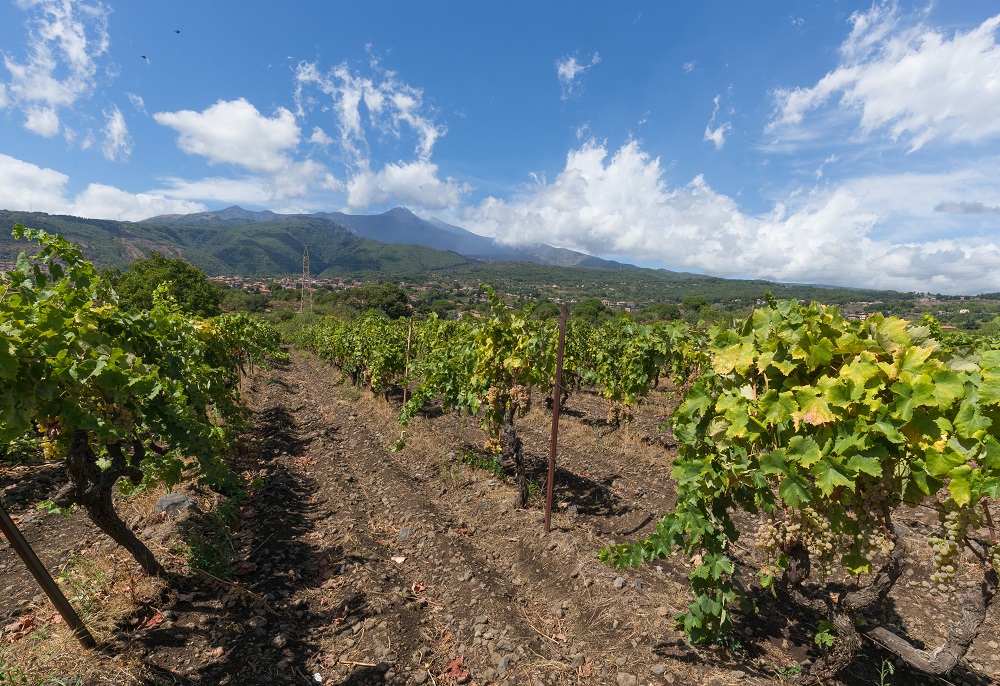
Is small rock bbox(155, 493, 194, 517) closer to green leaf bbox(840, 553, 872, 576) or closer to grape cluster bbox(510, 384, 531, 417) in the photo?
grape cluster bbox(510, 384, 531, 417)

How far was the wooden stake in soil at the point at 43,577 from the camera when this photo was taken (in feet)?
9.14

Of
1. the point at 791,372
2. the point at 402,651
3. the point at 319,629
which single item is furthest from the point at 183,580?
the point at 791,372

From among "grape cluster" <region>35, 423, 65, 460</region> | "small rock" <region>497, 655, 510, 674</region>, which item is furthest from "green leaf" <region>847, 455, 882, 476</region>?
"grape cluster" <region>35, 423, 65, 460</region>

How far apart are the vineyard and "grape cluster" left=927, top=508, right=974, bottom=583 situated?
15 mm

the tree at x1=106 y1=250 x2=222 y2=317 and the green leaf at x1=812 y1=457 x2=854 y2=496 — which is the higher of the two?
the green leaf at x1=812 y1=457 x2=854 y2=496

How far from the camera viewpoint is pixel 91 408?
3.27m

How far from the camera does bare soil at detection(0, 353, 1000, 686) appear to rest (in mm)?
3422

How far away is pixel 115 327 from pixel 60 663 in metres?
2.56

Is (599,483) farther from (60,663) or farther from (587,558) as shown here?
(60,663)

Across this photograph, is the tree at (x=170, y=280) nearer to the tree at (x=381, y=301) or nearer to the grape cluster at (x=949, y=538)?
the tree at (x=381, y=301)

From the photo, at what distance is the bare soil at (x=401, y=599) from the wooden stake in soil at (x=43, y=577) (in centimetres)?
12

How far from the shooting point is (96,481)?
3.56 meters

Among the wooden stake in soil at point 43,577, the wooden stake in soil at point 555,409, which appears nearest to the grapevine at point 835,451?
the wooden stake in soil at point 555,409

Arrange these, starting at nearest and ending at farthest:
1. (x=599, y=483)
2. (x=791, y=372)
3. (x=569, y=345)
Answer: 1. (x=791, y=372)
2. (x=599, y=483)
3. (x=569, y=345)
